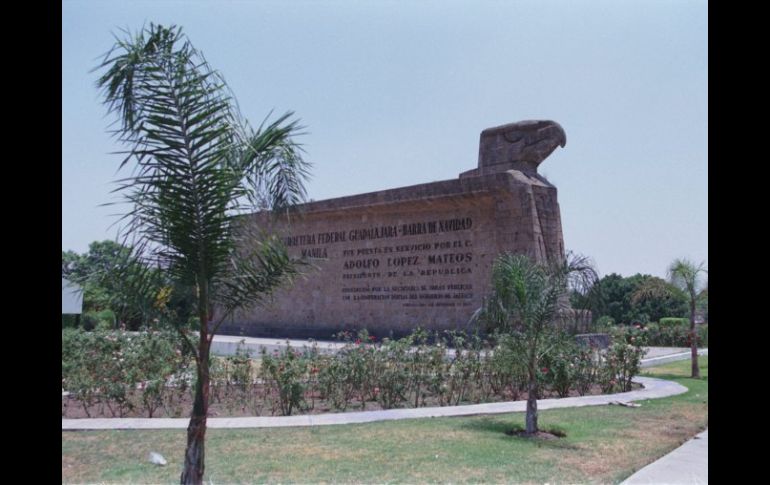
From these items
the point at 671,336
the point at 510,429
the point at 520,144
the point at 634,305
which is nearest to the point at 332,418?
the point at 510,429

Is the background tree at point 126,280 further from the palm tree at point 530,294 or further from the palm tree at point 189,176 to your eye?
the palm tree at point 530,294

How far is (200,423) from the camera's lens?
186 inches

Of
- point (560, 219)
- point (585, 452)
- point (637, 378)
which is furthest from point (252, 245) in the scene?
point (560, 219)

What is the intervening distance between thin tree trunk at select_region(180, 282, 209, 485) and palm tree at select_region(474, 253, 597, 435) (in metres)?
3.96

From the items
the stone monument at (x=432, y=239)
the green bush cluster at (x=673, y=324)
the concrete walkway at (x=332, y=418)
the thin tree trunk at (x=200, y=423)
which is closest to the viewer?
the thin tree trunk at (x=200, y=423)

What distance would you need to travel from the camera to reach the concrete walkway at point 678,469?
5.34 meters

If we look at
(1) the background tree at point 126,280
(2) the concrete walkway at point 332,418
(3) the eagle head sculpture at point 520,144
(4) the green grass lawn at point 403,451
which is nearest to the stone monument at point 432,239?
(3) the eagle head sculpture at point 520,144

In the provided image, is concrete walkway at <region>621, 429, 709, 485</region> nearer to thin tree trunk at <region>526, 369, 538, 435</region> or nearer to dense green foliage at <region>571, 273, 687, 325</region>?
thin tree trunk at <region>526, 369, 538, 435</region>

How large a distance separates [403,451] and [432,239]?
37.4 ft

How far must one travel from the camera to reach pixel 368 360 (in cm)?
964

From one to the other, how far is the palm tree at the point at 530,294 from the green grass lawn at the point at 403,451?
3.32 ft

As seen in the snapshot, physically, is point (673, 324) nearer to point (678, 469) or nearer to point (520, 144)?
point (520, 144)
